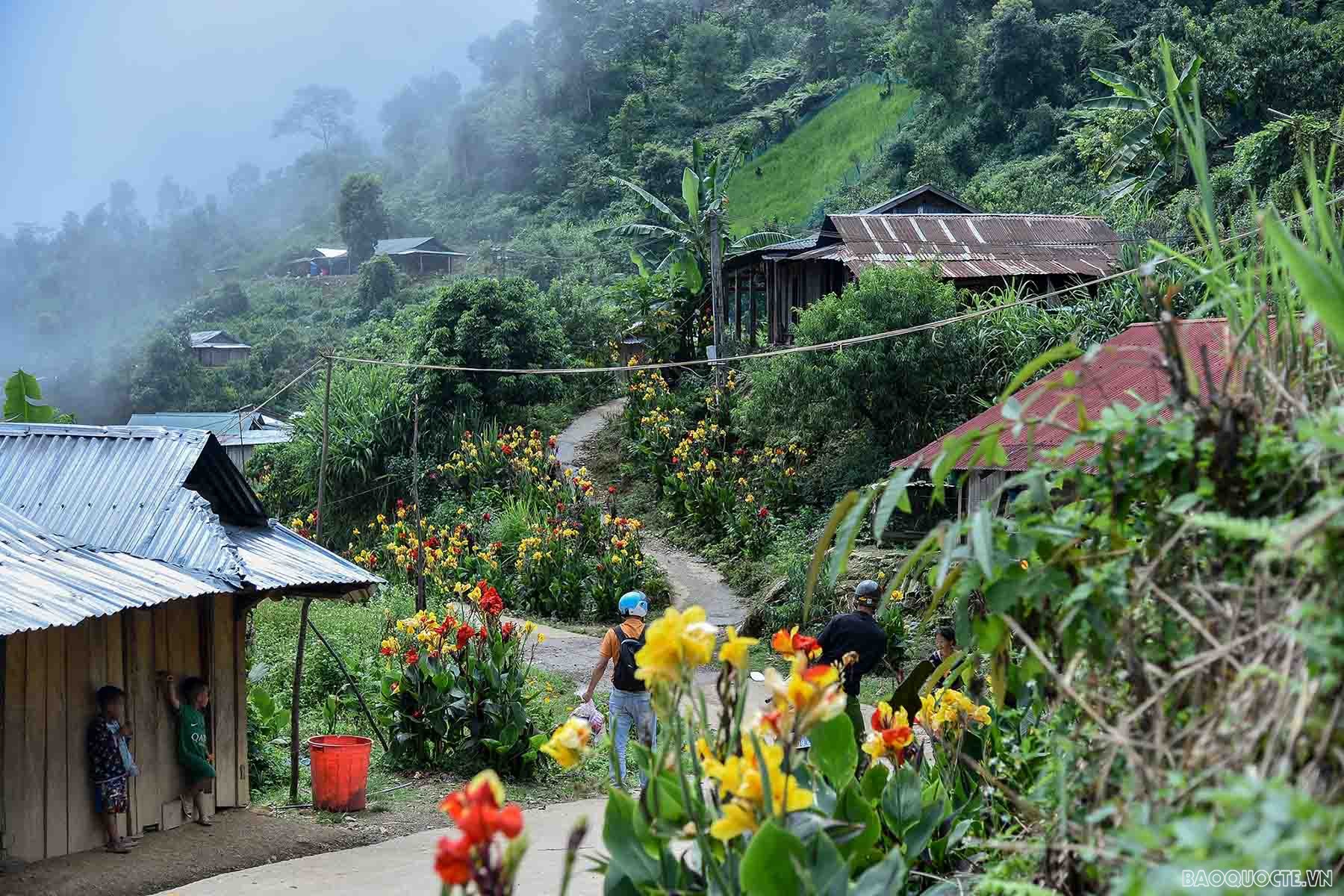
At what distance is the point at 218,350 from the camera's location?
3947 centimetres

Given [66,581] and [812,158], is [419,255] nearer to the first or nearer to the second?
[812,158]

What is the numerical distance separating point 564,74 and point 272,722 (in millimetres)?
47236

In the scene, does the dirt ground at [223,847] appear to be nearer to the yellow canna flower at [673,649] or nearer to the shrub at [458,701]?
the shrub at [458,701]

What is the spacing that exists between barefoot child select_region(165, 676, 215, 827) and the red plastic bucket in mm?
773

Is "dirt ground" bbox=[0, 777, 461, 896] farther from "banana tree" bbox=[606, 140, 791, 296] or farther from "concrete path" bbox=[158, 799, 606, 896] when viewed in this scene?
"banana tree" bbox=[606, 140, 791, 296]

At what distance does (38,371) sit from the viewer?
142 ft

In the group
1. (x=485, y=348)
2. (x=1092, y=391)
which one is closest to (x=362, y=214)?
(x=485, y=348)

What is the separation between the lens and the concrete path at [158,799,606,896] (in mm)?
6492

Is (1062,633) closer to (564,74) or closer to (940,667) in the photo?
(940,667)

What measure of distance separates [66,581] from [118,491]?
1.51 metres

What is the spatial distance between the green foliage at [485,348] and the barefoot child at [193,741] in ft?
47.4

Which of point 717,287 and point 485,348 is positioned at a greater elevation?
point 717,287

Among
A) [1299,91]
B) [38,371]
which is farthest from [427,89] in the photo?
[1299,91]

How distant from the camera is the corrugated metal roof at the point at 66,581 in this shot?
19.4 feet
